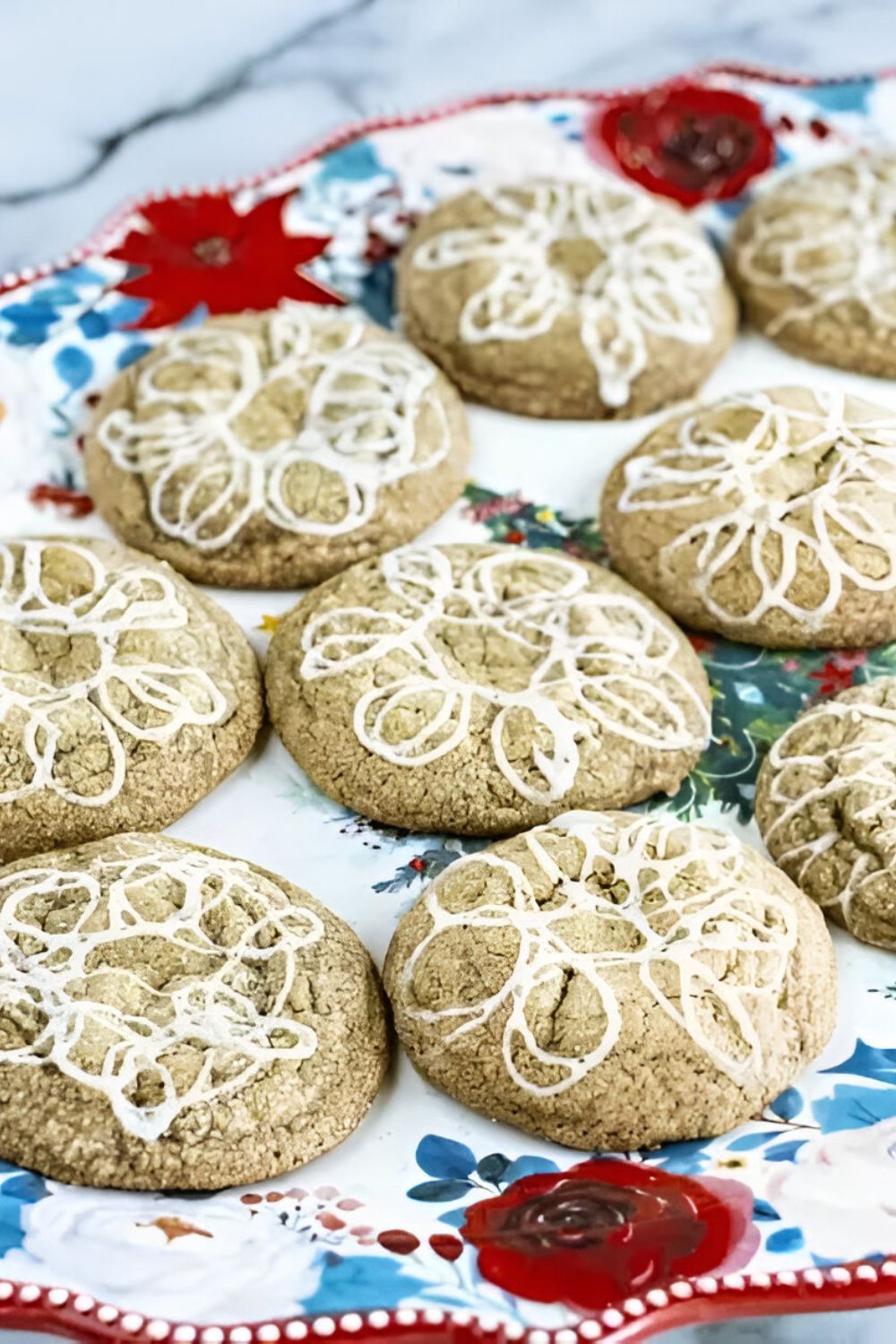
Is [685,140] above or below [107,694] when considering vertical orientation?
above

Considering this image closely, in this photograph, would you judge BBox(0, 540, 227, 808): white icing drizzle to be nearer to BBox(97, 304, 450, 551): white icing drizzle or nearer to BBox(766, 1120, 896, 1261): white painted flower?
BBox(97, 304, 450, 551): white icing drizzle

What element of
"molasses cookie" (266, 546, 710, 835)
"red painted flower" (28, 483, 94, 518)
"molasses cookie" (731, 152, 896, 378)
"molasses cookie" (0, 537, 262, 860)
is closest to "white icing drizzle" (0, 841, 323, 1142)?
"molasses cookie" (0, 537, 262, 860)

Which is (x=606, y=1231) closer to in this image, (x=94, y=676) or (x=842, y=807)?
(x=842, y=807)

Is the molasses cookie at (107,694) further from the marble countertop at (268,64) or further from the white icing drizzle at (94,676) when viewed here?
the marble countertop at (268,64)

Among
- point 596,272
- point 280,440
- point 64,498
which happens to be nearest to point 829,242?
point 596,272

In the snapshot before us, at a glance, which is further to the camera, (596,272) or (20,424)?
(596,272)

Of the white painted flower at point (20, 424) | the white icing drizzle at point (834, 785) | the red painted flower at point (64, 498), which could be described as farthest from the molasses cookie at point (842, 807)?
the white painted flower at point (20, 424)
